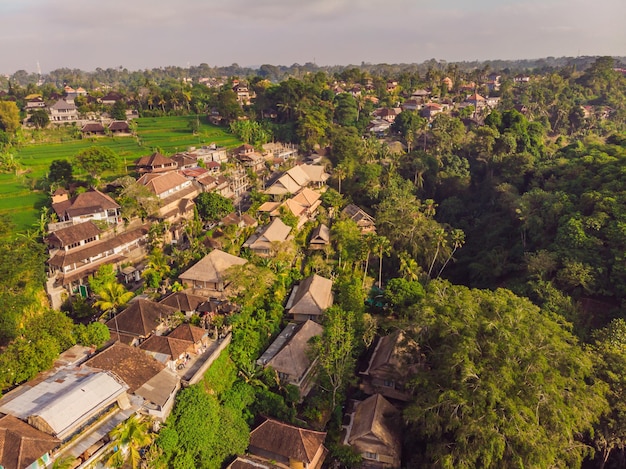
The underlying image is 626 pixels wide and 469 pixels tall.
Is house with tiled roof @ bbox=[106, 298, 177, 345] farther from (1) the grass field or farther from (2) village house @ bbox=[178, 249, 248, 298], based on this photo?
(1) the grass field

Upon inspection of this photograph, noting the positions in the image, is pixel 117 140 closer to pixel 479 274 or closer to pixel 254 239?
pixel 254 239

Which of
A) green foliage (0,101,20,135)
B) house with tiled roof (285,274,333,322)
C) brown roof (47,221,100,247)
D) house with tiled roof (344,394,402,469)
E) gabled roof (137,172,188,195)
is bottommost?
house with tiled roof (344,394,402,469)

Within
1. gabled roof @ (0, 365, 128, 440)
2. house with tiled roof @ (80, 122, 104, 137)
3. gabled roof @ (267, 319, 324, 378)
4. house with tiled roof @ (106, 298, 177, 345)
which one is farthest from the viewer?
house with tiled roof @ (80, 122, 104, 137)

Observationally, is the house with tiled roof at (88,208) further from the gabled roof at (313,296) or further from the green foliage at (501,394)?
the green foliage at (501,394)

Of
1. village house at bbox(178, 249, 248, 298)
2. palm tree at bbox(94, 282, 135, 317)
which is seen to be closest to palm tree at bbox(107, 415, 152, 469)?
palm tree at bbox(94, 282, 135, 317)

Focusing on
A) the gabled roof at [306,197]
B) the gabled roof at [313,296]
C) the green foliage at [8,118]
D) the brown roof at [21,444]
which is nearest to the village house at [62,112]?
the green foliage at [8,118]

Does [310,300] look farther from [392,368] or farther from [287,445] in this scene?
[287,445]
